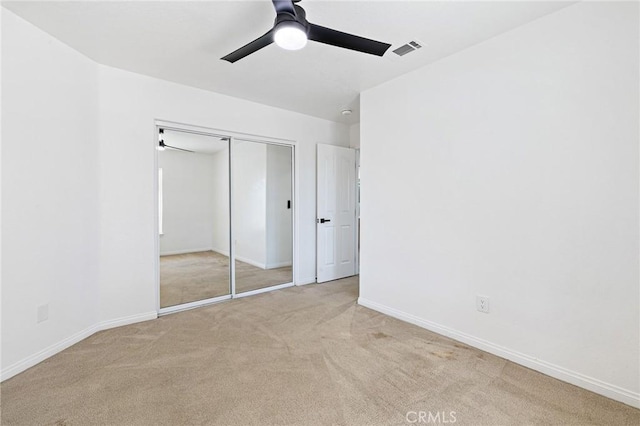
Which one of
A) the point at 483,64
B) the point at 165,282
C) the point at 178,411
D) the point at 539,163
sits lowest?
the point at 178,411

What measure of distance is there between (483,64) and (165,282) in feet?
12.8

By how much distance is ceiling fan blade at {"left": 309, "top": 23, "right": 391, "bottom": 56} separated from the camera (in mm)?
1693

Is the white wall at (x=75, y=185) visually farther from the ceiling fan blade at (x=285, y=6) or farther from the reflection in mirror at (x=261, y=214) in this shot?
the ceiling fan blade at (x=285, y=6)

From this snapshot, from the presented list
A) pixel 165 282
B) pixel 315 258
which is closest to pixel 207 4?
pixel 165 282

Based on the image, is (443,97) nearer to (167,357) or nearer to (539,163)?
(539,163)

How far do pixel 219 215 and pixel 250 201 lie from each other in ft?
1.51

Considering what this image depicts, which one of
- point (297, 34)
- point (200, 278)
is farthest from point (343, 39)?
point (200, 278)

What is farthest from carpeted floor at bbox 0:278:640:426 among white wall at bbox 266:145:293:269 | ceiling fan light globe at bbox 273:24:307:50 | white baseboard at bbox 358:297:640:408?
ceiling fan light globe at bbox 273:24:307:50

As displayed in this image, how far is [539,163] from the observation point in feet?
7.04

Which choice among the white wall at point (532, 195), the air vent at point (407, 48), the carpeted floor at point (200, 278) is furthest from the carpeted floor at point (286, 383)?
the air vent at point (407, 48)

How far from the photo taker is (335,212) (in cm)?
454

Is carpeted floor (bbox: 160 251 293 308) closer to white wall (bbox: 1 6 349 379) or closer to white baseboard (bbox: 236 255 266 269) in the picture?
white baseboard (bbox: 236 255 266 269)

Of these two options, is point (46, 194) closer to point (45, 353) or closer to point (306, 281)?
point (45, 353)

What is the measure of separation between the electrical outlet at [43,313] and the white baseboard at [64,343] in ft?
0.79
